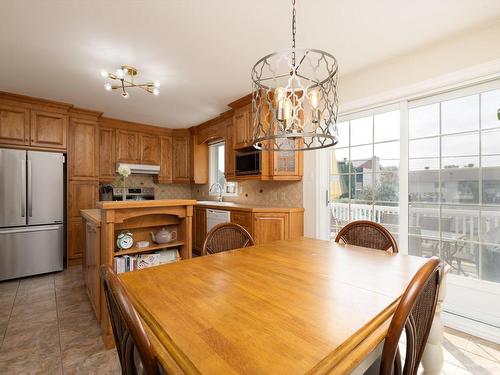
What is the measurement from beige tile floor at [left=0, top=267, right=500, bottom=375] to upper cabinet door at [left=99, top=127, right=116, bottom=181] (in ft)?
7.25

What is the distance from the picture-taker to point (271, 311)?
856mm

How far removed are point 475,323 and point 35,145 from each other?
538cm

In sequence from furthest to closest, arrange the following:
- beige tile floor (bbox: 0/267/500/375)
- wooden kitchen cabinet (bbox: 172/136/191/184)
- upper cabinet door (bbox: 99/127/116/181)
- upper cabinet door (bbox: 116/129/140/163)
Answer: wooden kitchen cabinet (bbox: 172/136/191/184) < upper cabinet door (bbox: 116/129/140/163) < upper cabinet door (bbox: 99/127/116/181) < beige tile floor (bbox: 0/267/500/375)

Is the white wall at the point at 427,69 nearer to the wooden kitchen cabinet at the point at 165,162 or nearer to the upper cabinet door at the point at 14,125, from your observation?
the wooden kitchen cabinet at the point at 165,162

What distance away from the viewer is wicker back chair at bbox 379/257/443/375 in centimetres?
66

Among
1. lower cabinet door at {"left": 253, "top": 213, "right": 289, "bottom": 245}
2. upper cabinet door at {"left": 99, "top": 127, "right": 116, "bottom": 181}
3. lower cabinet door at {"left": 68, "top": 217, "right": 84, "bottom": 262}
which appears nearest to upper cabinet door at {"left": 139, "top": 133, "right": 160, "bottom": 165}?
upper cabinet door at {"left": 99, "top": 127, "right": 116, "bottom": 181}

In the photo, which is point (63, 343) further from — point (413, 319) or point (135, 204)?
point (413, 319)

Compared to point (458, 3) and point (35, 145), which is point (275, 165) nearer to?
point (458, 3)

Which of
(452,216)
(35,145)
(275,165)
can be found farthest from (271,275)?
(35,145)

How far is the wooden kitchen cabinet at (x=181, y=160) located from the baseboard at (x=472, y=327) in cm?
458

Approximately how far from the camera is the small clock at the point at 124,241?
6.77 ft

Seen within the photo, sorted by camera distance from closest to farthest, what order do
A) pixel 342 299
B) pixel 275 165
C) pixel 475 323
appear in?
1. pixel 342 299
2. pixel 475 323
3. pixel 275 165

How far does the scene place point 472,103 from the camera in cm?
213

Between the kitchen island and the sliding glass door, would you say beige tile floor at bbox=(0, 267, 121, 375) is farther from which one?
the sliding glass door
